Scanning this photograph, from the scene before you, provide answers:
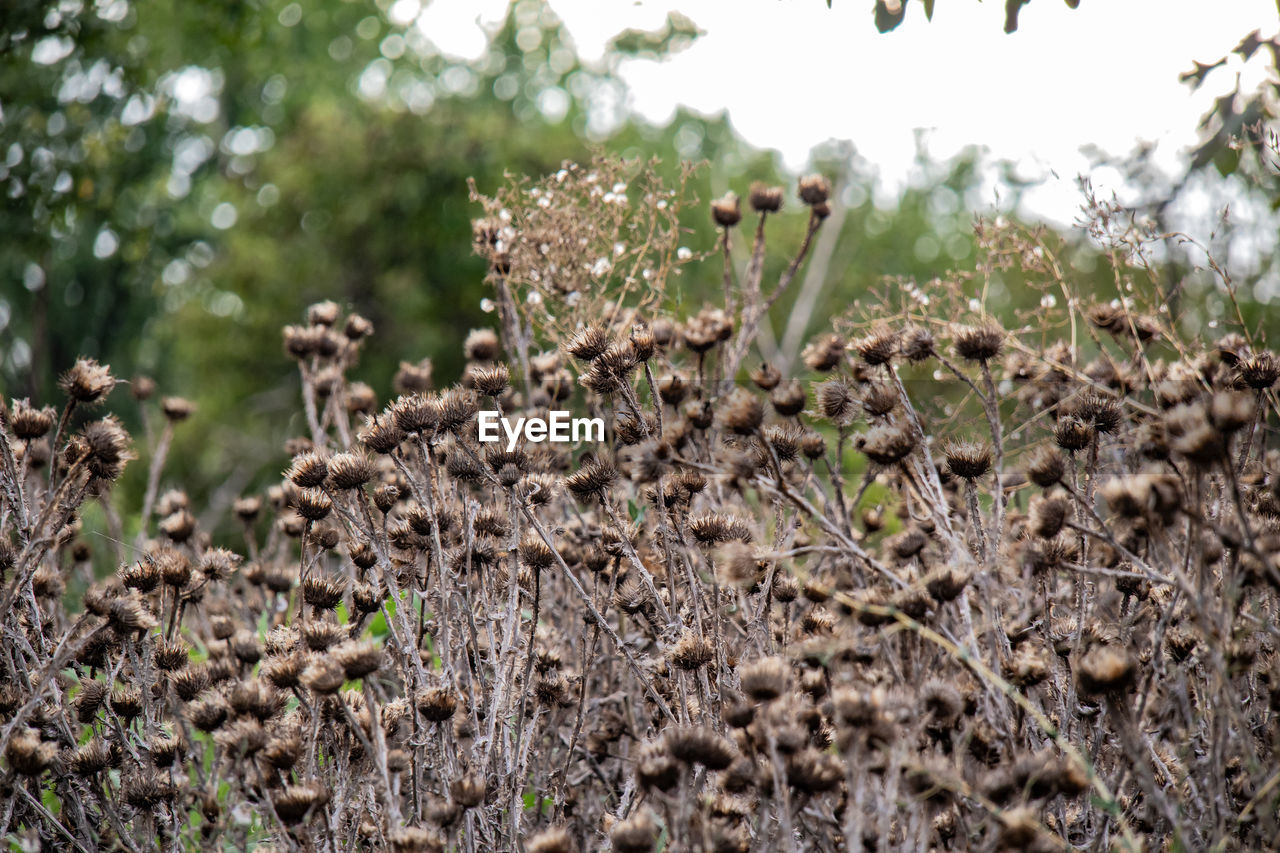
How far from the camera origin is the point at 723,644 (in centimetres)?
261

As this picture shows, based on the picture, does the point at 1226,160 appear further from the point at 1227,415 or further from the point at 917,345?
the point at 1227,415

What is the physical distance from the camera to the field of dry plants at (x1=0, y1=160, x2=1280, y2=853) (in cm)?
188

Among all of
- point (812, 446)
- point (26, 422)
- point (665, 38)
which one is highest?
point (665, 38)

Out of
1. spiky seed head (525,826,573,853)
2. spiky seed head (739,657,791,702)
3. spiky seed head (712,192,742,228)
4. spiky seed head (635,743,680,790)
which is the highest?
spiky seed head (712,192,742,228)

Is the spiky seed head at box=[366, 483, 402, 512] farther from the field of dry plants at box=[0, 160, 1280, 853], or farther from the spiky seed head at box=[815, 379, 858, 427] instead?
the spiky seed head at box=[815, 379, 858, 427]

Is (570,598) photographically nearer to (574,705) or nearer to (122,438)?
(574,705)

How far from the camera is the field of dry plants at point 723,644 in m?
1.88

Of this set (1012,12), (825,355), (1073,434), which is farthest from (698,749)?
(1012,12)

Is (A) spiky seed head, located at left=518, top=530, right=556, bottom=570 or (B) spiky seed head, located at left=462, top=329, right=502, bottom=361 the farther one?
(B) spiky seed head, located at left=462, top=329, right=502, bottom=361

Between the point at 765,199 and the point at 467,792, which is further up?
the point at 765,199

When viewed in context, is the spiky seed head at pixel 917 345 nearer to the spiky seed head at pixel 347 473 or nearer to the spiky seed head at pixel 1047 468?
the spiky seed head at pixel 1047 468

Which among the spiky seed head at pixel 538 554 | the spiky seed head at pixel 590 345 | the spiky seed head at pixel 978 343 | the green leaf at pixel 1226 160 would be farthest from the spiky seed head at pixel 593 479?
the green leaf at pixel 1226 160

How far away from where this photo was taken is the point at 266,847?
7.51 feet

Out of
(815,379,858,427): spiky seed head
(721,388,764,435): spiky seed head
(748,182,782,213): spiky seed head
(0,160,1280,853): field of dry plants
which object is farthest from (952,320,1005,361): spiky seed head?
(748,182,782,213): spiky seed head
